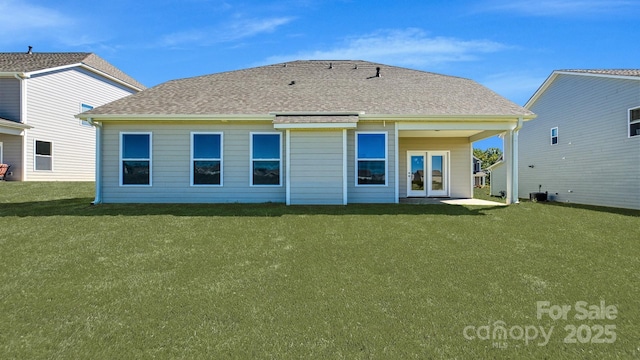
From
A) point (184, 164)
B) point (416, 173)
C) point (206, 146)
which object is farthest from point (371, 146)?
point (184, 164)

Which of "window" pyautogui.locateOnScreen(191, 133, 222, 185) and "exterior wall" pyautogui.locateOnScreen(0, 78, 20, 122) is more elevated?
"exterior wall" pyautogui.locateOnScreen(0, 78, 20, 122)

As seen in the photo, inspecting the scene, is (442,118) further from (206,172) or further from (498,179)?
(498,179)

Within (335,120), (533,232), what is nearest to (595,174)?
(533,232)

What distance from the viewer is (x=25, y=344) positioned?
121 inches

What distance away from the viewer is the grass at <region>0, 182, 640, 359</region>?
3084 millimetres

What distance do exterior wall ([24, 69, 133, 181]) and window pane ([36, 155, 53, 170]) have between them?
21cm

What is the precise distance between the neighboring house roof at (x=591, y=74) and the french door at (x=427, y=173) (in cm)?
656

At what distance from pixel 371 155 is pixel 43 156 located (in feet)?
54.5

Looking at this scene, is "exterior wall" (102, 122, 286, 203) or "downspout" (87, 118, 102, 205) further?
"exterior wall" (102, 122, 286, 203)

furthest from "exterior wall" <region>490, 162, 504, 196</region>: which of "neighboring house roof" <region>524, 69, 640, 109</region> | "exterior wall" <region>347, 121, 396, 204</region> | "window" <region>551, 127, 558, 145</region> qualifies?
"exterior wall" <region>347, 121, 396, 204</region>

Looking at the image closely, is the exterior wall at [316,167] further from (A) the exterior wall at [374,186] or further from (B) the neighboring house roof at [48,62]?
(B) the neighboring house roof at [48,62]

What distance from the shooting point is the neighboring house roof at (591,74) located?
12203 millimetres

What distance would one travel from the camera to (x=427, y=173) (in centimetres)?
1396

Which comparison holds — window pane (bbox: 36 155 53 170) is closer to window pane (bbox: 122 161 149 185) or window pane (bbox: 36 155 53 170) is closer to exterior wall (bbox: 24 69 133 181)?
exterior wall (bbox: 24 69 133 181)
